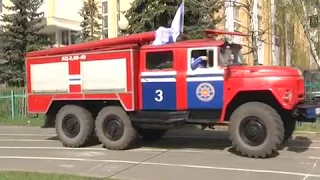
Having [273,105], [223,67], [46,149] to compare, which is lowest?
[46,149]

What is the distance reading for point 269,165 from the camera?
10891 mm

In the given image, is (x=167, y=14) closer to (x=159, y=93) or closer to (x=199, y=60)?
(x=159, y=93)

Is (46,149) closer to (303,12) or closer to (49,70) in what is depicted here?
(49,70)

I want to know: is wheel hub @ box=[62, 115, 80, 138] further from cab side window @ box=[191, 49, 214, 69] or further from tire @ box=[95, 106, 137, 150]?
cab side window @ box=[191, 49, 214, 69]

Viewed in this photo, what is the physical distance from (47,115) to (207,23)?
11.6 meters

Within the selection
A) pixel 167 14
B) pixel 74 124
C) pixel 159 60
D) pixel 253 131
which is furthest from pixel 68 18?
pixel 253 131

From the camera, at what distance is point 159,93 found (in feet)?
42.7

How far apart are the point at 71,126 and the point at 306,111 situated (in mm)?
6238

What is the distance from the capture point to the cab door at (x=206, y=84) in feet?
40.0

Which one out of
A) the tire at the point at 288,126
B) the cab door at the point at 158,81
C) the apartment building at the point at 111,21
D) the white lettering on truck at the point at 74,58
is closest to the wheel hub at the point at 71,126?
the white lettering on truck at the point at 74,58

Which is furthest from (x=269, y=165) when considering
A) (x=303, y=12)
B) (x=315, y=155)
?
(x=303, y=12)

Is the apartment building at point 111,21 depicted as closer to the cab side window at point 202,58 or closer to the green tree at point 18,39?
the green tree at point 18,39

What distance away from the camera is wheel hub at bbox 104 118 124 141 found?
1350 centimetres

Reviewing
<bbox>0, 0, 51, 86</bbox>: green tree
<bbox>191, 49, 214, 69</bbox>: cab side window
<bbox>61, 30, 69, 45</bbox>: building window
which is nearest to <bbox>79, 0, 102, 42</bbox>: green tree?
<bbox>0, 0, 51, 86</bbox>: green tree
